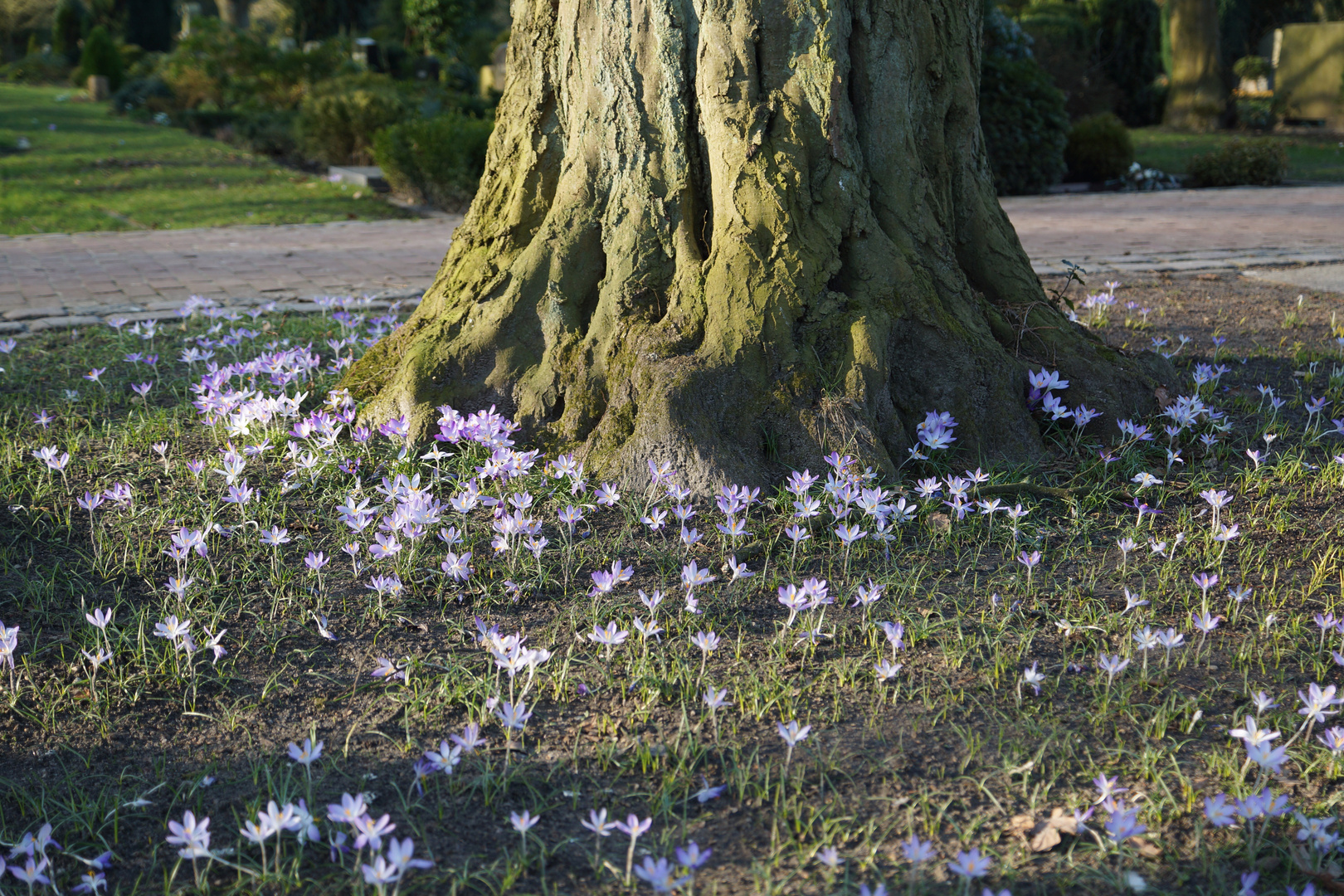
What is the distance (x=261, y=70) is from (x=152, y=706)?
882 inches

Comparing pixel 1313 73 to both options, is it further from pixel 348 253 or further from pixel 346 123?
pixel 348 253

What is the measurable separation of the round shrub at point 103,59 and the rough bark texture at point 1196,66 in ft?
89.5

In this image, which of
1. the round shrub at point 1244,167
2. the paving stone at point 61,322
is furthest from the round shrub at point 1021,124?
the paving stone at point 61,322

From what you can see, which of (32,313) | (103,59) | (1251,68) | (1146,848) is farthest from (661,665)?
(103,59)

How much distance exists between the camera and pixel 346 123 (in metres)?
13.9

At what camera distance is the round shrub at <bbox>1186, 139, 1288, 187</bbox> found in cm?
1348

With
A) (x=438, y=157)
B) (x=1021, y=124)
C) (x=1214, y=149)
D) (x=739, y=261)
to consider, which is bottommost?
(x=739, y=261)

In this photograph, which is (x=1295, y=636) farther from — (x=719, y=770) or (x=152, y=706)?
(x=152, y=706)

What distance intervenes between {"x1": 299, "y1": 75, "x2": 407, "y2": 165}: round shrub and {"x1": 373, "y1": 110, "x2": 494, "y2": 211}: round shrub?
2.03 metres

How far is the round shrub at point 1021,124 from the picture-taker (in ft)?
38.9

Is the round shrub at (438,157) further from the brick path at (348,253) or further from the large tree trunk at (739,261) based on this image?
the large tree trunk at (739,261)

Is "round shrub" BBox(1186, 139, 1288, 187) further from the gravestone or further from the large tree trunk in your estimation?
the large tree trunk

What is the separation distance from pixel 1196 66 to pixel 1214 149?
17.2 feet

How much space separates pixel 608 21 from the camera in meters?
3.56
